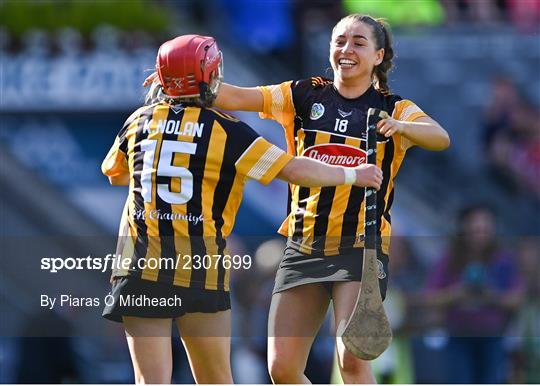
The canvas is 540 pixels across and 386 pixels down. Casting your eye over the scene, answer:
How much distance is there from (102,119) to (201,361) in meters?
8.03

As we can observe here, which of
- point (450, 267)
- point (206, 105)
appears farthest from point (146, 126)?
point (450, 267)

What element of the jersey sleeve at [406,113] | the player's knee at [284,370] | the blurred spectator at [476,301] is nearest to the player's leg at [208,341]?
the player's knee at [284,370]

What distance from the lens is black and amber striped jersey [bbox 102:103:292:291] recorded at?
5492 mm

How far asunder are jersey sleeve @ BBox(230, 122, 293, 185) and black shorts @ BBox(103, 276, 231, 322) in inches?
20.5

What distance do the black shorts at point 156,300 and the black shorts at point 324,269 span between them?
549 millimetres

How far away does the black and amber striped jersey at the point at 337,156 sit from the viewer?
6.00m

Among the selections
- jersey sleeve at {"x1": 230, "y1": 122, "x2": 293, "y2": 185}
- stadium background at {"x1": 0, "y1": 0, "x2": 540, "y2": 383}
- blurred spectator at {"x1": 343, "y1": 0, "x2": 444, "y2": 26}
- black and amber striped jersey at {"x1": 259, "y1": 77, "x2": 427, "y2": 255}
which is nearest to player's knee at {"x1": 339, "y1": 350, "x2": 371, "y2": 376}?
black and amber striped jersey at {"x1": 259, "y1": 77, "x2": 427, "y2": 255}

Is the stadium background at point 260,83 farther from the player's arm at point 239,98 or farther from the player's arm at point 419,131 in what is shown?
the player's arm at point 419,131

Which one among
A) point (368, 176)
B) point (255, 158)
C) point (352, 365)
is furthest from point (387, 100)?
point (352, 365)

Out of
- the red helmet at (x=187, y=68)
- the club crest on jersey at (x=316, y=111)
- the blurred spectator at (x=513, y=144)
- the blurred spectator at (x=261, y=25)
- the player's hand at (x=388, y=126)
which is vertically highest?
the blurred spectator at (x=261, y=25)

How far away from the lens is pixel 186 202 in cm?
550

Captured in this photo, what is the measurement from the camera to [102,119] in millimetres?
13398

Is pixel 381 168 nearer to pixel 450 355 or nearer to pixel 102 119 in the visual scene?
pixel 450 355

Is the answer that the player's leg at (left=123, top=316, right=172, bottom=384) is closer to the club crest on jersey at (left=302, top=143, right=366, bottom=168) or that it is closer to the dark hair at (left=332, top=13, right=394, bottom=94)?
the club crest on jersey at (left=302, top=143, right=366, bottom=168)
